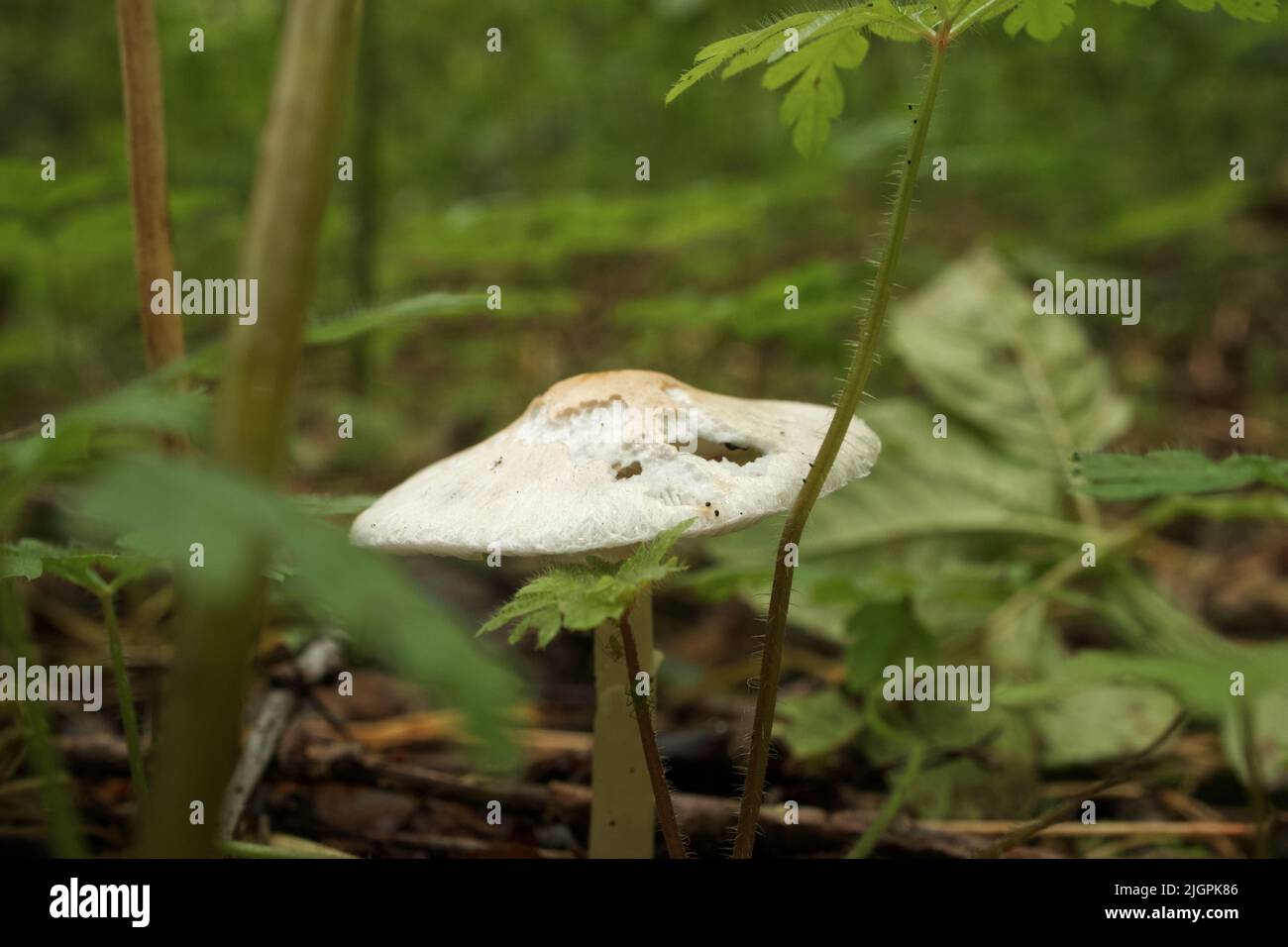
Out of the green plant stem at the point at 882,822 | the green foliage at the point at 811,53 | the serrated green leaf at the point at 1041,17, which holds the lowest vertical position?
the green plant stem at the point at 882,822

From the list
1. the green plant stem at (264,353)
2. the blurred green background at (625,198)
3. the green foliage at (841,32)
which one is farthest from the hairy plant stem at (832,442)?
the blurred green background at (625,198)

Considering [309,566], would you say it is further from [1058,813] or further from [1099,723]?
[1099,723]

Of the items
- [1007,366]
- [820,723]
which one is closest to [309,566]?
[820,723]

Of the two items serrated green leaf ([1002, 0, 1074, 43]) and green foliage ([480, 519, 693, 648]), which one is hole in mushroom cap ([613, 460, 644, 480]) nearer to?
green foliage ([480, 519, 693, 648])

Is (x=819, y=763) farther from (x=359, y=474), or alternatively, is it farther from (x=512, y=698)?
(x=359, y=474)

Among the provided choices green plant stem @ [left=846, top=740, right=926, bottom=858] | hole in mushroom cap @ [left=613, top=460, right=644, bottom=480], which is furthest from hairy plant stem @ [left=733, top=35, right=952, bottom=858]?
green plant stem @ [left=846, top=740, right=926, bottom=858]

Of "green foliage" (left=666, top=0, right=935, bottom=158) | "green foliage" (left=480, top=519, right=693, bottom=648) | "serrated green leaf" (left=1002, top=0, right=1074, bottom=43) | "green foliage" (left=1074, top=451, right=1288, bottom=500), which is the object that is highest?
"serrated green leaf" (left=1002, top=0, right=1074, bottom=43)

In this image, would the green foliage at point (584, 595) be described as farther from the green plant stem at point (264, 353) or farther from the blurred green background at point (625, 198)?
the blurred green background at point (625, 198)
